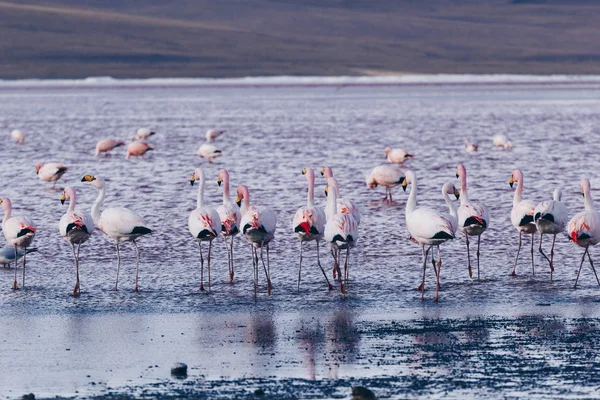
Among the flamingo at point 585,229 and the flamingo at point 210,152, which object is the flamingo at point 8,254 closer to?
the flamingo at point 585,229

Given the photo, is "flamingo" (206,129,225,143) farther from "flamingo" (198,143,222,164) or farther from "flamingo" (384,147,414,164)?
"flamingo" (384,147,414,164)

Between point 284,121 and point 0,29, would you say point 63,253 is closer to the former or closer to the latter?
point 284,121

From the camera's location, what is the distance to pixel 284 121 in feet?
122

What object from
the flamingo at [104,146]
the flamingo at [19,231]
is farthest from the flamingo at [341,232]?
the flamingo at [104,146]

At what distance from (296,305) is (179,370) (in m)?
2.84

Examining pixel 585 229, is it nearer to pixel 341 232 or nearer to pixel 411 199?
pixel 411 199

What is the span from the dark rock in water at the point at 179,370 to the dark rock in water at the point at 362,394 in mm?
1394

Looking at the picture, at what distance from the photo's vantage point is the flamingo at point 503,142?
2616 centimetres

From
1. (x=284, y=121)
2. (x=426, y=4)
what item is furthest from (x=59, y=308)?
(x=426, y=4)

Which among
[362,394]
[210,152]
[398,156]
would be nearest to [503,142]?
[398,156]

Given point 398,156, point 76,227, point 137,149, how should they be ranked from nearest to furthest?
1. point 76,227
2. point 398,156
3. point 137,149

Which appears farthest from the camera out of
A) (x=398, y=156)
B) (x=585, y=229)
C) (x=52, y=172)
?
(x=398, y=156)

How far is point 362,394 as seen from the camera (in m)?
6.96

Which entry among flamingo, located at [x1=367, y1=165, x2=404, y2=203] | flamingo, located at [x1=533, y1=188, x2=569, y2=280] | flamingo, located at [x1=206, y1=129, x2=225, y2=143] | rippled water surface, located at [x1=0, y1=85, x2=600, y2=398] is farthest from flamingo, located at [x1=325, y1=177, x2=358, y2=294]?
flamingo, located at [x1=206, y1=129, x2=225, y2=143]
